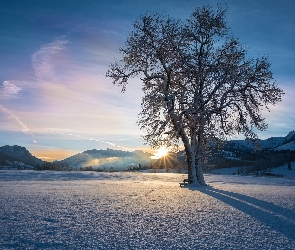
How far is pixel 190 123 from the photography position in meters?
11.4

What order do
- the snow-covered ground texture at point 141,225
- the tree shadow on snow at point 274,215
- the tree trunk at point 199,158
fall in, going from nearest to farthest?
the snow-covered ground texture at point 141,225 → the tree shadow on snow at point 274,215 → the tree trunk at point 199,158

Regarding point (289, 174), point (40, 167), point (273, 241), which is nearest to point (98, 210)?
point (273, 241)

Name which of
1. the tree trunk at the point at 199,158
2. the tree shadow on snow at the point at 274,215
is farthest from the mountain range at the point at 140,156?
the tree shadow on snow at the point at 274,215

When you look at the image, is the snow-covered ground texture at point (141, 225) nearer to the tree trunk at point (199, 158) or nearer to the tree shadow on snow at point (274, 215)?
the tree shadow on snow at point (274, 215)

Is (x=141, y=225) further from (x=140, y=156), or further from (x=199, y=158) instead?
(x=140, y=156)

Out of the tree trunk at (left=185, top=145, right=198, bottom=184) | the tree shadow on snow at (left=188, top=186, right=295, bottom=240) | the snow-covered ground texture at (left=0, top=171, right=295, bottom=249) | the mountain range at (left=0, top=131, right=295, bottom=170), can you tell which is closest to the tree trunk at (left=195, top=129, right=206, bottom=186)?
the tree trunk at (left=185, top=145, right=198, bottom=184)

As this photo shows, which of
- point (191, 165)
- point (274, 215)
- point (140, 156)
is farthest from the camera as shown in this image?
point (140, 156)

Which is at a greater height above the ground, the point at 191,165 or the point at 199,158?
the point at 199,158

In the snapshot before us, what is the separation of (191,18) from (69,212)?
33.9 feet

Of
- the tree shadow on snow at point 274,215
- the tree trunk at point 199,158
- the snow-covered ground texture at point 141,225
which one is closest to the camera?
the snow-covered ground texture at point 141,225

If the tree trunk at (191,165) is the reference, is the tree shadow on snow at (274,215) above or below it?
below

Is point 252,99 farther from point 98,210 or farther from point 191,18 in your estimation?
point 98,210

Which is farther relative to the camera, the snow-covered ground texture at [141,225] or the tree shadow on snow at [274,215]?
the tree shadow on snow at [274,215]

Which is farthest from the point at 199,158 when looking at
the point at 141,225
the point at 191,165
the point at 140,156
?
the point at 140,156
